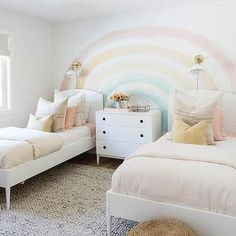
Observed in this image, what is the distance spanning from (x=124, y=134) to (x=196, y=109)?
1.09 m

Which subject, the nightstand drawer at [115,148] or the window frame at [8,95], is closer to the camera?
the nightstand drawer at [115,148]

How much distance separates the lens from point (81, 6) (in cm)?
356

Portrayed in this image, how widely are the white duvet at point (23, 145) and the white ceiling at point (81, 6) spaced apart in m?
1.59

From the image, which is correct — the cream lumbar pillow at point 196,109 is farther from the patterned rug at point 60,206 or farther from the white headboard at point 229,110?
the patterned rug at point 60,206

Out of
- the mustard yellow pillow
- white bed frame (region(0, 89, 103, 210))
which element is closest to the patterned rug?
white bed frame (region(0, 89, 103, 210))

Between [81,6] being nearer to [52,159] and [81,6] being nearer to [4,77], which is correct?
[4,77]

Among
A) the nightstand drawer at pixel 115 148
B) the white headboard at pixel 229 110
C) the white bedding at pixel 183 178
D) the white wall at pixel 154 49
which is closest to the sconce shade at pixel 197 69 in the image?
the white wall at pixel 154 49

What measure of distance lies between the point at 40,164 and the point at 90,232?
1.08m

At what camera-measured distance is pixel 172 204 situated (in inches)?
76.3

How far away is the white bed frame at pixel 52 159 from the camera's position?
2572mm

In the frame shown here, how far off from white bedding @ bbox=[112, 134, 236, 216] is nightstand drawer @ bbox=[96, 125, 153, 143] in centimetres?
130

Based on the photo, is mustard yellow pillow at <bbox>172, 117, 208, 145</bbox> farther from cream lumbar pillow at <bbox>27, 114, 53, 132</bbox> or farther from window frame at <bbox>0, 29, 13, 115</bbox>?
window frame at <bbox>0, 29, 13, 115</bbox>

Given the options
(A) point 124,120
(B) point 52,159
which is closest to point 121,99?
(A) point 124,120

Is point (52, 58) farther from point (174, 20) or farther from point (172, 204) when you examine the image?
point (172, 204)
